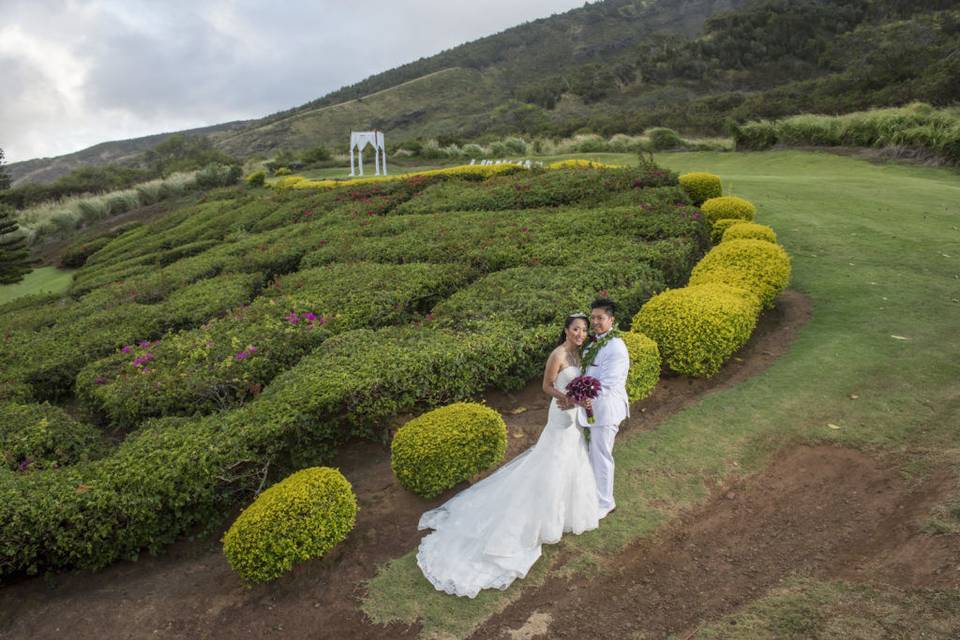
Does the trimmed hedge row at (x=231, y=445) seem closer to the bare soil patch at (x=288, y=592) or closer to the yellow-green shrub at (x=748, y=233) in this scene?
the bare soil patch at (x=288, y=592)

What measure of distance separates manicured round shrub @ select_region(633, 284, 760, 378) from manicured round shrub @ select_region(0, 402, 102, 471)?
639 centimetres

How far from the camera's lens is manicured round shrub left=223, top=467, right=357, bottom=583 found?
4.27m

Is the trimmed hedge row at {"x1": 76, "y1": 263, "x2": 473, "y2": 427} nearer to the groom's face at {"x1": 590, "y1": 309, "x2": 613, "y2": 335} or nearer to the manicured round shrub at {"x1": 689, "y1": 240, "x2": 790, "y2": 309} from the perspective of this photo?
the manicured round shrub at {"x1": 689, "y1": 240, "x2": 790, "y2": 309}

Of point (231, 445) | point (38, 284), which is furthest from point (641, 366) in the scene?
point (38, 284)

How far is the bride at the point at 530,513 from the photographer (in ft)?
14.0

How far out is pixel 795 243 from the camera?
35.6 ft

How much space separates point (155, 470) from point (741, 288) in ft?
23.4

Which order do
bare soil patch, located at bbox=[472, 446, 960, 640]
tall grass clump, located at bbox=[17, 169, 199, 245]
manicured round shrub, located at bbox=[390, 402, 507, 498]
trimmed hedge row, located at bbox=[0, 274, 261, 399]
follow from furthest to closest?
tall grass clump, located at bbox=[17, 169, 199, 245], trimmed hedge row, located at bbox=[0, 274, 261, 399], manicured round shrub, located at bbox=[390, 402, 507, 498], bare soil patch, located at bbox=[472, 446, 960, 640]

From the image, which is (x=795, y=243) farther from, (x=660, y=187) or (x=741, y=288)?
(x=741, y=288)

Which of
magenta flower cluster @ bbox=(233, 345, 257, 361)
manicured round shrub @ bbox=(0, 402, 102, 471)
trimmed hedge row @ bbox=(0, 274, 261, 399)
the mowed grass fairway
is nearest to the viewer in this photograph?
the mowed grass fairway

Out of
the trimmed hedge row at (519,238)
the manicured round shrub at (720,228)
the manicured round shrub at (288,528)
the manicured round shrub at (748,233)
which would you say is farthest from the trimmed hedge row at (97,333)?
the manicured round shrub at (720,228)

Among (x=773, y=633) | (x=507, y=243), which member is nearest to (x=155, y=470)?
(x=773, y=633)

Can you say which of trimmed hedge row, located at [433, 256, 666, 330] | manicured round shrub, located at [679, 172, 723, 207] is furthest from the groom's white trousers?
manicured round shrub, located at [679, 172, 723, 207]

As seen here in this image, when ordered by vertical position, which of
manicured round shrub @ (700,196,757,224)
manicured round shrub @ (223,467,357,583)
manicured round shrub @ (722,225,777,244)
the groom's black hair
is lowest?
manicured round shrub @ (223,467,357,583)
